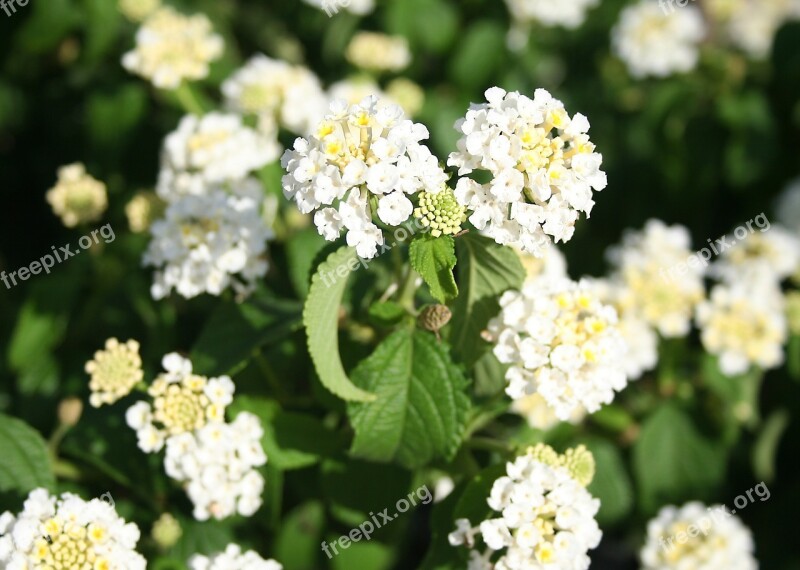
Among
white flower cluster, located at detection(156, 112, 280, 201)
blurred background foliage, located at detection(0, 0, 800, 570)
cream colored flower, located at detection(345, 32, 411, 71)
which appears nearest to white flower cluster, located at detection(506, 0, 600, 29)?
blurred background foliage, located at detection(0, 0, 800, 570)

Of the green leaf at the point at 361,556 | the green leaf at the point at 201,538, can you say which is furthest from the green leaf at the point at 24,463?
the green leaf at the point at 361,556

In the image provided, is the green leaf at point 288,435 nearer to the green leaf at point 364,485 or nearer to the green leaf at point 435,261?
the green leaf at point 364,485

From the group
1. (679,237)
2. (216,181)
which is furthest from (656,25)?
(216,181)

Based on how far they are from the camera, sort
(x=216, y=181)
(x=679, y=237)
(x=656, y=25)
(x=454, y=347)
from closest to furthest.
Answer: (x=454, y=347) < (x=216, y=181) < (x=679, y=237) < (x=656, y=25)

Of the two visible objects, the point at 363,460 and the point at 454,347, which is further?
the point at 363,460

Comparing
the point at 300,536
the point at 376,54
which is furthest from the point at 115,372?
the point at 376,54

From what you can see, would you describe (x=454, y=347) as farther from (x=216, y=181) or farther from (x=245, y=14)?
(x=245, y=14)

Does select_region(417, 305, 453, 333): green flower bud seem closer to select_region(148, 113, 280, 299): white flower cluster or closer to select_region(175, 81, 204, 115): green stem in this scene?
select_region(148, 113, 280, 299): white flower cluster

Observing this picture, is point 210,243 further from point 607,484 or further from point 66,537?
point 607,484
